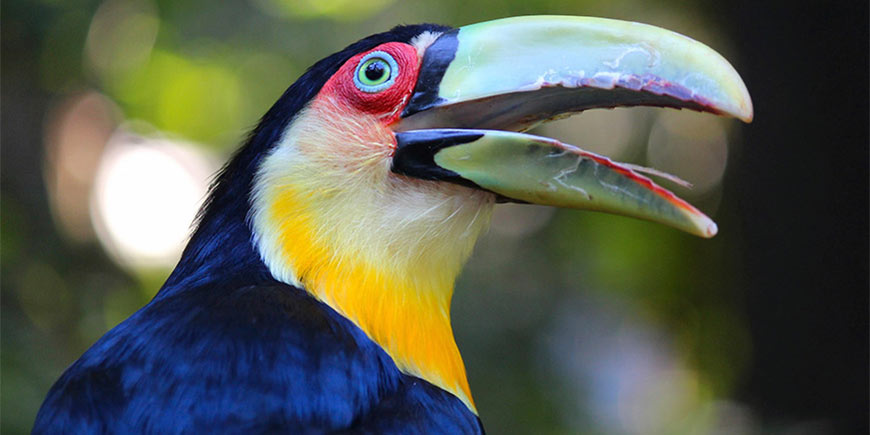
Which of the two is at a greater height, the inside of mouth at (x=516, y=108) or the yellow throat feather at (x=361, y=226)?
the inside of mouth at (x=516, y=108)

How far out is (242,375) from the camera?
75.1 inches

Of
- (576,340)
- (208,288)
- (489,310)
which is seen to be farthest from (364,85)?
(576,340)

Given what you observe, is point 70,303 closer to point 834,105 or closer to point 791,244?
point 791,244

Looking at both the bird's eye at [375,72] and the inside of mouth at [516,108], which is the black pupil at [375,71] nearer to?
the bird's eye at [375,72]

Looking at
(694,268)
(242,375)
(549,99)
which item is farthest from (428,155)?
(694,268)

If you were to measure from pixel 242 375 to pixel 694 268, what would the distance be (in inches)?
203

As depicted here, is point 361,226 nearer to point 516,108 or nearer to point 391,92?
point 391,92

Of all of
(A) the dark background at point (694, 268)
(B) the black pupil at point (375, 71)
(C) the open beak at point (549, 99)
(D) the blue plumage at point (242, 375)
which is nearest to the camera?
(D) the blue plumage at point (242, 375)

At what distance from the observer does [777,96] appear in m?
4.98

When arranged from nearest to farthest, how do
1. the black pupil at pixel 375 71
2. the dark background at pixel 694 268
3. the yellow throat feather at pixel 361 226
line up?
the yellow throat feather at pixel 361 226
the black pupil at pixel 375 71
the dark background at pixel 694 268

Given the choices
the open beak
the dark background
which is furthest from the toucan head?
the dark background

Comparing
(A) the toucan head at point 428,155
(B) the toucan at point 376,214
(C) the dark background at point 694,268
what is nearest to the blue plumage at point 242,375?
(B) the toucan at point 376,214

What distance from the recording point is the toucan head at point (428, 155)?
2172 millimetres

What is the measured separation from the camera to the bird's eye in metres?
2.36
